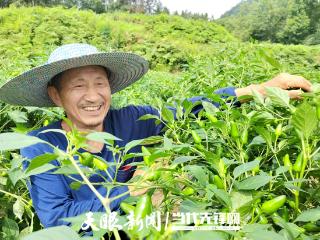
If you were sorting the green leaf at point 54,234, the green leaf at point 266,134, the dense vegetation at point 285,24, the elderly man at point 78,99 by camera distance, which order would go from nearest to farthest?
1. the green leaf at point 54,234
2. the green leaf at point 266,134
3. the elderly man at point 78,99
4. the dense vegetation at point 285,24

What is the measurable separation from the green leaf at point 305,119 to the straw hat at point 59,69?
2.38ft

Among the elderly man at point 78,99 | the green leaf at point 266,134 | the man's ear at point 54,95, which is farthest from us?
the man's ear at point 54,95

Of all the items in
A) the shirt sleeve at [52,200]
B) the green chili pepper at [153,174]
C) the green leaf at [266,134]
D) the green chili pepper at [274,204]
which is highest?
the green leaf at [266,134]

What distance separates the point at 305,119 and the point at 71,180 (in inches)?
29.4

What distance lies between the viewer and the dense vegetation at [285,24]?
37.5m

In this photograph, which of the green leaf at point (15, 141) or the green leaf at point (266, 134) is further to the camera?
the green leaf at point (266, 134)

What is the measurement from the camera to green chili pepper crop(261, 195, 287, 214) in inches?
23.6

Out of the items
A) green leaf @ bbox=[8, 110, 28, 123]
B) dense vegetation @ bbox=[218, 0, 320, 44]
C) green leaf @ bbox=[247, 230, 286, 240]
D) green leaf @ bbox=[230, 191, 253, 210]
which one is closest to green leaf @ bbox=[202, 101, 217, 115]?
green leaf @ bbox=[230, 191, 253, 210]

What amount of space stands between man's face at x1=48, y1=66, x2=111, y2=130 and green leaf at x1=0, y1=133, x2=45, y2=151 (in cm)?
82

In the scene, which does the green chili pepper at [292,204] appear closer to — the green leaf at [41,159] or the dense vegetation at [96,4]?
the green leaf at [41,159]

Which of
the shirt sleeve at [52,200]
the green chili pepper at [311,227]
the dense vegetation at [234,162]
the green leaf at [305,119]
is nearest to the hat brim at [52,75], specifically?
the dense vegetation at [234,162]

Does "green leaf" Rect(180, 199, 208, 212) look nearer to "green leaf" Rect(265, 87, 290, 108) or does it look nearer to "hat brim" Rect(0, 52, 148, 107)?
"green leaf" Rect(265, 87, 290, 108)

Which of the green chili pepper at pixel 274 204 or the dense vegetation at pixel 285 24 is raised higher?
the dense vegetation at pixel 285 24

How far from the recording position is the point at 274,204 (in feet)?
1.98
